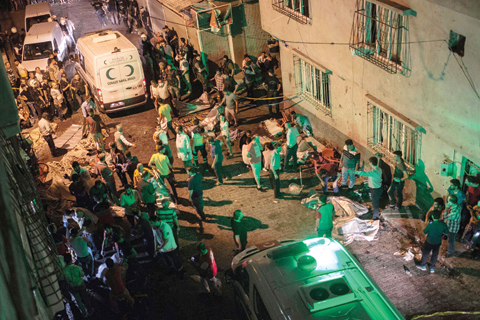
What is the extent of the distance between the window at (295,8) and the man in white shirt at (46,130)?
7981 millimetres

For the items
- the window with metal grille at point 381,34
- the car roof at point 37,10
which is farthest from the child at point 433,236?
the car roof at point 37,10

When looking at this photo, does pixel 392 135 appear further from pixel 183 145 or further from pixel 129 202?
pixel 129 202

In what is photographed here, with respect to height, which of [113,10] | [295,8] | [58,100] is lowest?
[58,100]

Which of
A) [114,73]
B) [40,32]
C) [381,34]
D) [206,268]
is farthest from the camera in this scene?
[40,32]

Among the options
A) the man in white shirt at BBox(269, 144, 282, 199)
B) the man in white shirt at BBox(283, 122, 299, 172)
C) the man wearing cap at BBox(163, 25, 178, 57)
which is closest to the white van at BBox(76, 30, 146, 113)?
the man wearing cap at BBox(163, 25, 178, 57)

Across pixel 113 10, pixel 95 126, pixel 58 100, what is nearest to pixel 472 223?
pixel 95 126

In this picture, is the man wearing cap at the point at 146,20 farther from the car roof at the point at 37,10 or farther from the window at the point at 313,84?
the window at the point at 313,84

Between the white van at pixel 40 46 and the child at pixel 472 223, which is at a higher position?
the white van at pixel 40 46

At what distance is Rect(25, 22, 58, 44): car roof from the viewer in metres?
22.4

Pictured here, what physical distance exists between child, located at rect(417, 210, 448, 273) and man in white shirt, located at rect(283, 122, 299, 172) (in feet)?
15.0

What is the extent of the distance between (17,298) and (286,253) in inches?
245

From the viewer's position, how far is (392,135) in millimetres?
11406

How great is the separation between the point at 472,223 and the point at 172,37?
53.8 ft

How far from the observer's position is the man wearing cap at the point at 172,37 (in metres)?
21.5
